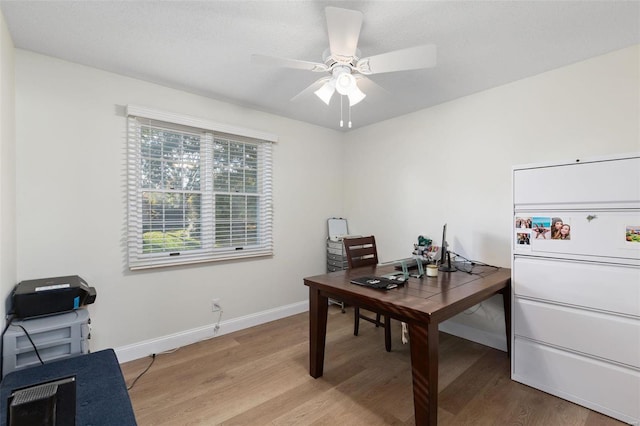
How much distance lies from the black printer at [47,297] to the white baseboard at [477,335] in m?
3.02

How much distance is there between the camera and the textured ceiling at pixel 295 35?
5.39 ft

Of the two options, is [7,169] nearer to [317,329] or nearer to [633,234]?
[317,329]

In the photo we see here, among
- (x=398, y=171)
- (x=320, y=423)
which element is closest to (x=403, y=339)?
(x=320, y=423)

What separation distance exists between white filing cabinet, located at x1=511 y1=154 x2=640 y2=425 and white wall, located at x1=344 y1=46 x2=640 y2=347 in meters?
0.16

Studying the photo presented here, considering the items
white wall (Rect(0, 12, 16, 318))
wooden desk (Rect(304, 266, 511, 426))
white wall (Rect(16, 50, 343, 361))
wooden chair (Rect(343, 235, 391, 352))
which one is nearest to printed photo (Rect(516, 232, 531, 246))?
wooden desk (Rect(304, 266, 511, 426))

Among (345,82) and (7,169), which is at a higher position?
(345,82)

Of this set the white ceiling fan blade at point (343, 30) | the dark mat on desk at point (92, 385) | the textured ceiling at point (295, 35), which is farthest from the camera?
the textured ceiling at point (295, 35)

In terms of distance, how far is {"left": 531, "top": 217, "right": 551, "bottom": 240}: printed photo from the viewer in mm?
1971

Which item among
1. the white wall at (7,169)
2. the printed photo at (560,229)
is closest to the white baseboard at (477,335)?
the printed photo at (560,229)

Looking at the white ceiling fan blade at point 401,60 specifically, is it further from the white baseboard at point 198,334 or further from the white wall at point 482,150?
the white baseboard at point 198,334

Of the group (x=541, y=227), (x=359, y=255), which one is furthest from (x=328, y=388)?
(x=541, y=227)

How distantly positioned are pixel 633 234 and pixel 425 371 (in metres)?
1.49

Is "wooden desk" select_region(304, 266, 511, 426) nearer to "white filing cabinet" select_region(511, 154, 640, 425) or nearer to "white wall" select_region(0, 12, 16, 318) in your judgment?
"white filing cabinet" select_region(511, 154, 640, 425)

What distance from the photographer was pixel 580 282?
72.7 inches
